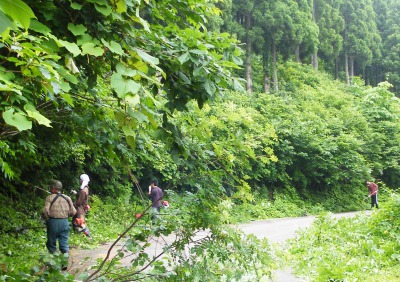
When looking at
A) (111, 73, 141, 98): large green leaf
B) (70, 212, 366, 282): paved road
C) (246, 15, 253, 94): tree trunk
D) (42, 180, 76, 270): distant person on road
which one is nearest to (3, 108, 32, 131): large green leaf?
(111, 73, 141, 98): large green leaf

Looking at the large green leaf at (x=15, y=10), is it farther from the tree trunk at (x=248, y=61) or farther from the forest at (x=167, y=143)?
the tree trunk at (x=248, y=61)

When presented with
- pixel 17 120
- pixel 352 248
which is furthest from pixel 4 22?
pixel 352 248

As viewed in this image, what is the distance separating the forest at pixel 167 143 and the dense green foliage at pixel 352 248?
0.05 m

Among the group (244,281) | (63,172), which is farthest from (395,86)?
(244,281)

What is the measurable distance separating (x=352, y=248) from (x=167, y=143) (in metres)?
6.55

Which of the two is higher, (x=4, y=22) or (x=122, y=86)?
(x=4, y=22)

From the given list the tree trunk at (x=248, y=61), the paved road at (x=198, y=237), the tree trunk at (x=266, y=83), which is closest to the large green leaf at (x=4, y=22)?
the paved road at (x=198, y=237)

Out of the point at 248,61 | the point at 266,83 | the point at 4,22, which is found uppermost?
the point at 4,22

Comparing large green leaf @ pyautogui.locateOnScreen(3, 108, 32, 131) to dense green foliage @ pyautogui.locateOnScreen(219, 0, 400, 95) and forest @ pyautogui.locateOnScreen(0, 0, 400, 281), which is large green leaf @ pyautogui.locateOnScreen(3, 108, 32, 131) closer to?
forest @ pyautogui.locateOnScreen(0, 0, 400, 281)

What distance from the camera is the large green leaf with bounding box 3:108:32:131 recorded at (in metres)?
1.83

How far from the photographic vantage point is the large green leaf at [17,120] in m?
1.83

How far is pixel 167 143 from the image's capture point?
129 inches

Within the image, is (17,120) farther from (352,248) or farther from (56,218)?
(352,248)

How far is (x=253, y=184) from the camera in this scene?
19.8 meters
